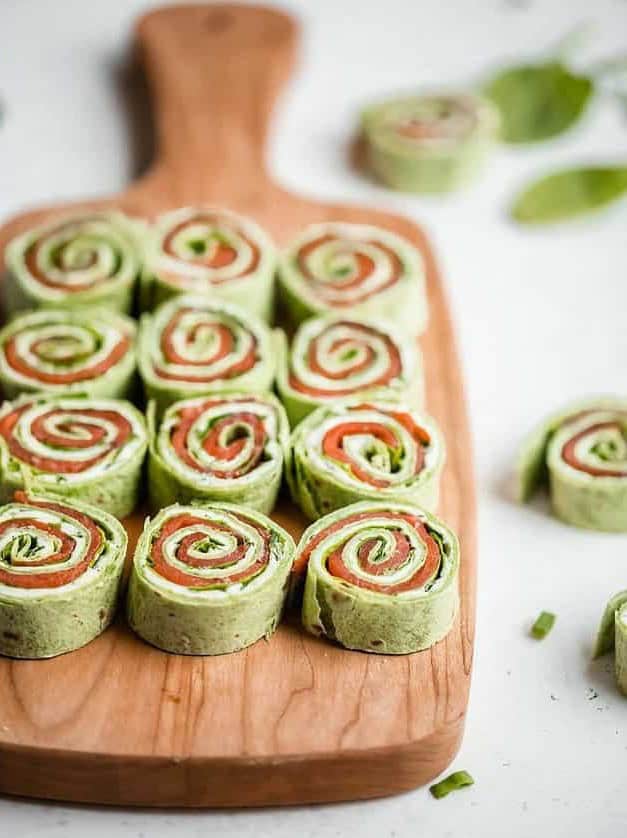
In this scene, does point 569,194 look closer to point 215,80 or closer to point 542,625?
point 215,80

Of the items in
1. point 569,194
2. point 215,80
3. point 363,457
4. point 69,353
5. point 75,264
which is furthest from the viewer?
point 215,80

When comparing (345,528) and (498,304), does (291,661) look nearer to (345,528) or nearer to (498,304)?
(345,528)

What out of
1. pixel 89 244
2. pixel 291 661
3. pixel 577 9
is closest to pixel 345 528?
pixel 291 661

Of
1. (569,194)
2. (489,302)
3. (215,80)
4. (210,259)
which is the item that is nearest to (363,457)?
(210,259)

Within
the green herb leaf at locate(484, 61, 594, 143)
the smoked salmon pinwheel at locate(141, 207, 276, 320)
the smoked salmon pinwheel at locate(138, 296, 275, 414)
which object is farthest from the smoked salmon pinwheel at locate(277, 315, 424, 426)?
the green herb leaf at locate(484, 61, 594, 143)

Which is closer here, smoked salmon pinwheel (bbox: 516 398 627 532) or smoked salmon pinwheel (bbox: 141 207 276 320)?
smoked salmon pinwheel (bbox: 516 398 627 532)

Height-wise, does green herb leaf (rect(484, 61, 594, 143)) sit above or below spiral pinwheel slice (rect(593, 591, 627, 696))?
above

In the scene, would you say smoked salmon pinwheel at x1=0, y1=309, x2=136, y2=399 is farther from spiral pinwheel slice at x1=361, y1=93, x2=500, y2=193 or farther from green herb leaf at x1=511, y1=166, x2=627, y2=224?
green herb leaf at x1=511, y1=166, x2=627, y2=224
